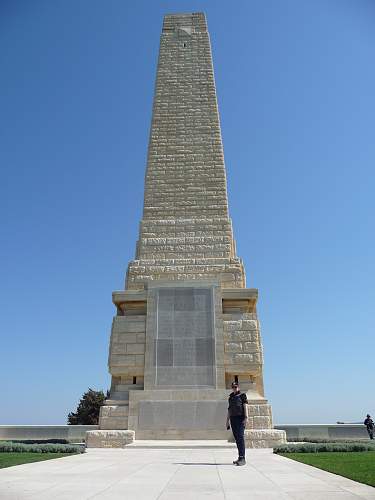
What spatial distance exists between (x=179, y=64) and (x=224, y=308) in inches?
450

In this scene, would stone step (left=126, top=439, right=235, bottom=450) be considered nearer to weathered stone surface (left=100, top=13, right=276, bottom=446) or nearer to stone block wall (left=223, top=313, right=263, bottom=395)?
weathered stone surface (left=100, top=13, right=276, bottom=446)

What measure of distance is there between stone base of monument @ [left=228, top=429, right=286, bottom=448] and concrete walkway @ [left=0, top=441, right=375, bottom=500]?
3381 mm

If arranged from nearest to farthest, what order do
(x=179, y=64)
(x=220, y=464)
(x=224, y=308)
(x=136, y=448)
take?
(x=220, y=464)
(x=136, y=448)
(x=224, y=308)
(x=179, y=64)

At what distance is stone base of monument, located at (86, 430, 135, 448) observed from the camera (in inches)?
429

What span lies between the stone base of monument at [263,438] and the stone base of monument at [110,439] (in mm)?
2644

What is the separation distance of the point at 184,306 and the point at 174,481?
811 centimetres

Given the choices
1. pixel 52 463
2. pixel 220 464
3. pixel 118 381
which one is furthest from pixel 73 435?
pixel 220 464

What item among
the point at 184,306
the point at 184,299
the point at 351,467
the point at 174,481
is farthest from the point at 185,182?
the point at 174,481

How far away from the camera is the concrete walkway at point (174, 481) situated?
4.25 meters

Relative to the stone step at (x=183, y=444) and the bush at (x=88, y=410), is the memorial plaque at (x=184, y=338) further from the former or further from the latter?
the bush at (x=88, y=410)

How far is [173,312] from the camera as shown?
13117 millimetres

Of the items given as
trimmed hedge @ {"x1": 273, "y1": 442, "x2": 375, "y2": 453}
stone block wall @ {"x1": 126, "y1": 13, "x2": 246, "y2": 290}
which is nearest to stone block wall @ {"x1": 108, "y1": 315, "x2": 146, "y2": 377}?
stone block wall @ {"x1": 126, "y1": 13, "x2": 246, "y2": 290}

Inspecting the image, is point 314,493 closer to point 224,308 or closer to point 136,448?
point 136,448

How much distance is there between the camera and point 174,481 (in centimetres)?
516
